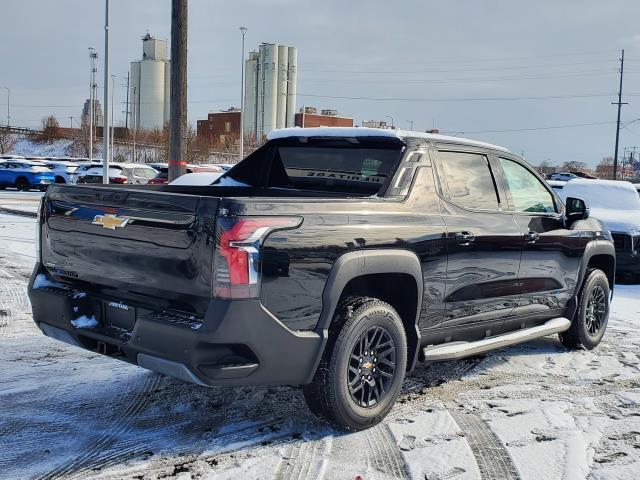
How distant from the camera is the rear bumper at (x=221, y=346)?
3.47 meters

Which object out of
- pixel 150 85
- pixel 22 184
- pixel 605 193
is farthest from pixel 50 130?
pixel 605 193

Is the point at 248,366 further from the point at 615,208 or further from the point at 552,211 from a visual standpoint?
the point at 615,208

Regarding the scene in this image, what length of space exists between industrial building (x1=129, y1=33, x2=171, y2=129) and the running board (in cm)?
9677

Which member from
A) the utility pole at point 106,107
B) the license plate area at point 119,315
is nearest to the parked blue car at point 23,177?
the utility pole at point 106,107

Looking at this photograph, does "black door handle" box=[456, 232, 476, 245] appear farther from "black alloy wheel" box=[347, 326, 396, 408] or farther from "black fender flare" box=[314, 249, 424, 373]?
"black alloy wheel" box=[347, 326, 396, 408]

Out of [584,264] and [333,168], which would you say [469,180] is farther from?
[584,264]

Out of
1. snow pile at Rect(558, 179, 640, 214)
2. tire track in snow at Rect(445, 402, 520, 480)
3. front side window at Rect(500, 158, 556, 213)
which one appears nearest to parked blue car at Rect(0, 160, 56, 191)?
snow pile at Rect(558, 179, 640, 214)

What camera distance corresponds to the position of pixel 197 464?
12.0ft

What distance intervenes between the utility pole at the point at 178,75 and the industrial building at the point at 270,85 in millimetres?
62232

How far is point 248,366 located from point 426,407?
64.3 inches

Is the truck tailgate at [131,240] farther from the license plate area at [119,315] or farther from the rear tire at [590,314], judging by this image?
the rear tire at [590,314]

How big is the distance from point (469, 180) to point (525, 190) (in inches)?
34.0

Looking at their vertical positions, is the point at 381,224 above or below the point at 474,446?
above

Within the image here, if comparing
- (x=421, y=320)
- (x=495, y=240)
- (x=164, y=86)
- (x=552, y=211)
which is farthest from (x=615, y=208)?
(x=164, y=86)
